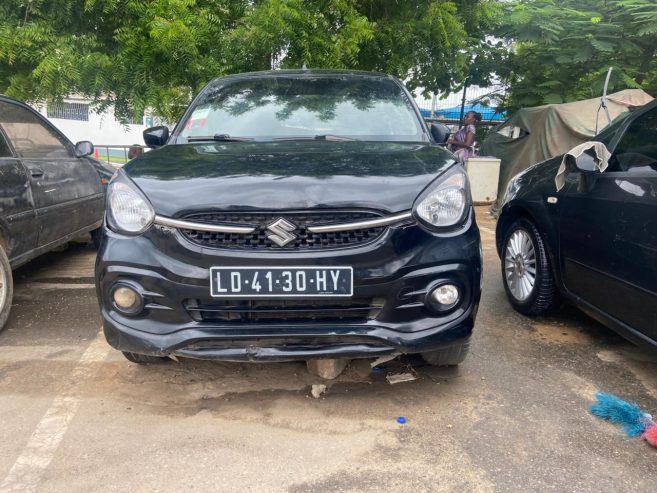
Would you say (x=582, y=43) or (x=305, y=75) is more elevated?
(x=582, y=43)

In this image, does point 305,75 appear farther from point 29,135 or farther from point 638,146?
point 29,135

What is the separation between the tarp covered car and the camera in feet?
28.6

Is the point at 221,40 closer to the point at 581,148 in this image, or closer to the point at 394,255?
the point at 581,148

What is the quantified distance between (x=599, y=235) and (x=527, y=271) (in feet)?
3.09

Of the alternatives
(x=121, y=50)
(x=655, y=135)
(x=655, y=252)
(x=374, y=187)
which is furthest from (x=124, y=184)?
(x=121, y=50)

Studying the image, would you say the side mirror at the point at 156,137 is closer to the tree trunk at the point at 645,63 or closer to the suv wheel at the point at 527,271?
the suv wheel at the point at 527,271

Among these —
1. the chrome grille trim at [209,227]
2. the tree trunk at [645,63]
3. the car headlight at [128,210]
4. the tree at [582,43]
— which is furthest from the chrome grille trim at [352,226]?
the tree trunk at [645,63]

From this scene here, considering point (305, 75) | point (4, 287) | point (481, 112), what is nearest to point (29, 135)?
point (4, 287)

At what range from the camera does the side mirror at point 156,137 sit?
3623mm

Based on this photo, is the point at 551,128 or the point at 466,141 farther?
the point at 466,141

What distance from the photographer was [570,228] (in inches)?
133

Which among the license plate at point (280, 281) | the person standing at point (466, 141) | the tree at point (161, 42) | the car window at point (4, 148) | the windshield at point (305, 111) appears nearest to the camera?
the license plate at point (280, 281)

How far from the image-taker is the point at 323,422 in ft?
8.55

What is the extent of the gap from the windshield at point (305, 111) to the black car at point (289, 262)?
87 centimetres
